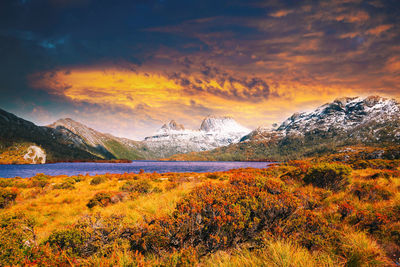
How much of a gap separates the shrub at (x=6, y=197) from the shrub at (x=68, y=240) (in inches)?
544

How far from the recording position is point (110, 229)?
5199mm

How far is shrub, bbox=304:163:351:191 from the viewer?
39.5 feet

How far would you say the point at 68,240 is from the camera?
4.94 meters

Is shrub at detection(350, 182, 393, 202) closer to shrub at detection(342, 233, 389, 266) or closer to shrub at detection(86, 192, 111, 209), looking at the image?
shrub at detection(342, 233, 389, 266)

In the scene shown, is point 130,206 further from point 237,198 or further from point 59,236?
point 237,198

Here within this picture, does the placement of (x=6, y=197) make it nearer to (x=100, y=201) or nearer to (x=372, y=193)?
(x=100, y=201)

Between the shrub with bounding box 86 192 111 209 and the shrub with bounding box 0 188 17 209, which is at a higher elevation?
the shrub with bounding box 86 192 111 209

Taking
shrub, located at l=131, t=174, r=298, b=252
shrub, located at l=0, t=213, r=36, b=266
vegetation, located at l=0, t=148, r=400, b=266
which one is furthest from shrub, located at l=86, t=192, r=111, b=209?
shrub, located at l=131, t=174, r=298, b=252

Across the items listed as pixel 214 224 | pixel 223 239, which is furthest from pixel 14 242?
pixel 223 239

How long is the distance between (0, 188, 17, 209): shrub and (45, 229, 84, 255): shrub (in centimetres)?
1382

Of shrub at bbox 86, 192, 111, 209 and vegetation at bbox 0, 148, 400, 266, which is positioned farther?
shrub at bbox 86, 192, 111, 209

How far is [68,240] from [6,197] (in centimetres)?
1518

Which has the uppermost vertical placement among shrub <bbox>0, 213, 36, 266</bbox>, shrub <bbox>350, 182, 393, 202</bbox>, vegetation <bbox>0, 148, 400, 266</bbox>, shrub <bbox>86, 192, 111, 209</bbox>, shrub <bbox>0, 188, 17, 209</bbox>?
shrub <bbox>350, 182, 393, 202</bbox>

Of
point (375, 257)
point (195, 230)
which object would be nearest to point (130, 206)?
point (195, 230)
